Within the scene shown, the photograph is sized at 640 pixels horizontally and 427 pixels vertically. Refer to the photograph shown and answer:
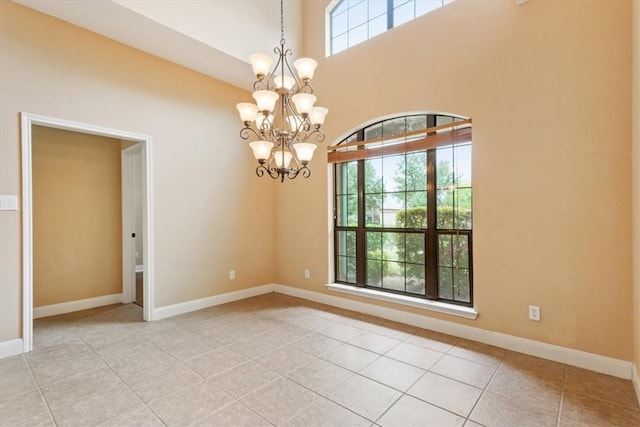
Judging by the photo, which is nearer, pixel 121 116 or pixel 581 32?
pixel 581 32

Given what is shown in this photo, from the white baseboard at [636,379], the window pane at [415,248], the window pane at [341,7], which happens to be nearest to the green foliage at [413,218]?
the window pane at [415,248]

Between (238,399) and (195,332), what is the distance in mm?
1412

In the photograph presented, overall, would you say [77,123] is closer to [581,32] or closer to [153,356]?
[153,356]

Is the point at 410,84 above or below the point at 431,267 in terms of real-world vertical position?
above

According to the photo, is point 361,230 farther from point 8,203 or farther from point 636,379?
point 8,203

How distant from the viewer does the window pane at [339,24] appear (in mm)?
4203

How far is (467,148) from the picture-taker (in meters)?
3.16

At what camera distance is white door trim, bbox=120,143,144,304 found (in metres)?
4.43

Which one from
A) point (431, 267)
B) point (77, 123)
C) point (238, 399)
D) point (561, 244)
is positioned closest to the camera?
point (238, 399)

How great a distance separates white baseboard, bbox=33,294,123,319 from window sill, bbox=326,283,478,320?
3.05 meters

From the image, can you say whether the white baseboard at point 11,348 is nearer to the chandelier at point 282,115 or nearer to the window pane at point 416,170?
the chandelier at point 282,115

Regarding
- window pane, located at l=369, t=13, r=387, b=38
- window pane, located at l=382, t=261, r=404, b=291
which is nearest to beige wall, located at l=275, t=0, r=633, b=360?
window pane, located at l=369, t=13, r=387, b=38

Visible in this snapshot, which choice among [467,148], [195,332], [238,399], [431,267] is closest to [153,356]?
[195,332]

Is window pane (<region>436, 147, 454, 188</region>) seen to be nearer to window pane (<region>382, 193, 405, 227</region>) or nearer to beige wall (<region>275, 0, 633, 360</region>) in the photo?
beige wall (<region>275, 0, 633, 360</region>)
